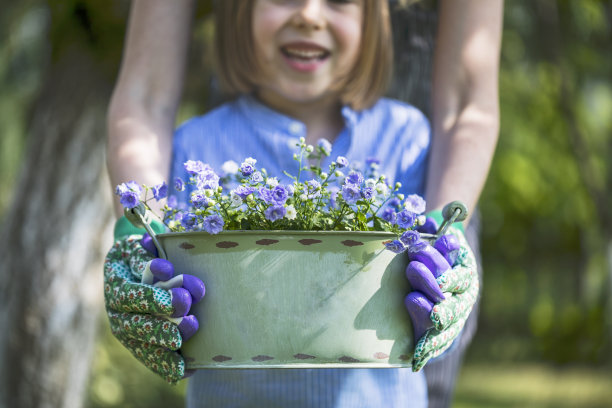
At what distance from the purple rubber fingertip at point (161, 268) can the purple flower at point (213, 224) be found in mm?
104

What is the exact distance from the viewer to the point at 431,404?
244cm

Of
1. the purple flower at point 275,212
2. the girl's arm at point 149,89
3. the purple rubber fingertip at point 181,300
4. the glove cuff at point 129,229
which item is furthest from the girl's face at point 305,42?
the purple rubber fingertip at point 181,300

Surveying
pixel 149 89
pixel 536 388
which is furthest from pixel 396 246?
pixel 536 388

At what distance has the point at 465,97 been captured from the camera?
2029 mm

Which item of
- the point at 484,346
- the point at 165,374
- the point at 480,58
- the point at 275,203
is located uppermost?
the point at 480,58

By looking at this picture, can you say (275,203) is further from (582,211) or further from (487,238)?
(487,238)

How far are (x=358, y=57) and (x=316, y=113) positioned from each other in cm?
17

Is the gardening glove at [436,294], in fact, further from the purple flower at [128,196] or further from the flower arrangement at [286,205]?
the purple flower at [128,196]

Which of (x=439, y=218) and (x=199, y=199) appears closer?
(x=199, y=199)

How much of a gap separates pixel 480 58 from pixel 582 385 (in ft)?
28.4

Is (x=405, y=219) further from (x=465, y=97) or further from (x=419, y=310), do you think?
(x=465, y=97)

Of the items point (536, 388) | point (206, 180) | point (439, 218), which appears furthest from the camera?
point (536, 388)

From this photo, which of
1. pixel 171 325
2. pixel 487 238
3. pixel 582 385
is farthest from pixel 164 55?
pixel 487 238

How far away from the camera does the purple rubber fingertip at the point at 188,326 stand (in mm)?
1433
